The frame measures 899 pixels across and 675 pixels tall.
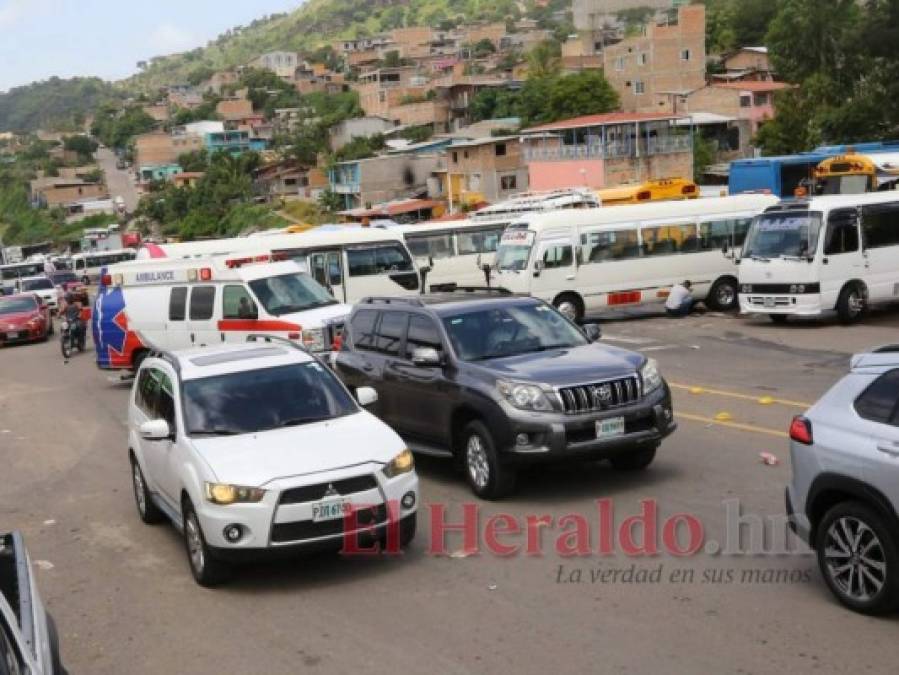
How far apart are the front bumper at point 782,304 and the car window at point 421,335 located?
13.0 metres

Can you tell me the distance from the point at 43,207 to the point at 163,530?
534 ft

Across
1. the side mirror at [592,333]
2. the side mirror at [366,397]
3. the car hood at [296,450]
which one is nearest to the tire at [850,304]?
the side mirror at [592,333]

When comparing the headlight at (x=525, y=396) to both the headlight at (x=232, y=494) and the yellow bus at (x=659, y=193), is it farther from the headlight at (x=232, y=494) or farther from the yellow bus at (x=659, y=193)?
the yellow bus at (x=659, y=193)

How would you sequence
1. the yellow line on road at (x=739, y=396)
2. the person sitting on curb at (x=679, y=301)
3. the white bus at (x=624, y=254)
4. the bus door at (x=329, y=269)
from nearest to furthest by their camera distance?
the yellow line on road at (x=739, y=396) < the white bus at (x=624, y=254) < the person sitting on curb at (x=679, y=301) < the bus door at (x=329, y=269)

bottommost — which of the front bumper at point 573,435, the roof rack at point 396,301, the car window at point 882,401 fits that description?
the front bumper at point 573,435

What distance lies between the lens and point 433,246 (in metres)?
32.4

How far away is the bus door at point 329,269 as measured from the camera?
27547 mm

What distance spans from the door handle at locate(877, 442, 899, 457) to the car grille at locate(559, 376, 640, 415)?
360 cm

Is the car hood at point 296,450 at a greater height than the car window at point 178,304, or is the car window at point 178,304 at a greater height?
the car hood at point 296,450

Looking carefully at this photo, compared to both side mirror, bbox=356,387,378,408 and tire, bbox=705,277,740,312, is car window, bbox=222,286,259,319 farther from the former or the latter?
tire, bbox=705,277,740,312

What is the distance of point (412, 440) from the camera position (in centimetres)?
1108

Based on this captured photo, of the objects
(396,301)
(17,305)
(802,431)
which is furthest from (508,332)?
(17,305)

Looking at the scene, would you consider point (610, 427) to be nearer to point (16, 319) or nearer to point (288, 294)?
point (288, 294)

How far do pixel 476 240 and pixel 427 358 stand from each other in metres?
22.4
